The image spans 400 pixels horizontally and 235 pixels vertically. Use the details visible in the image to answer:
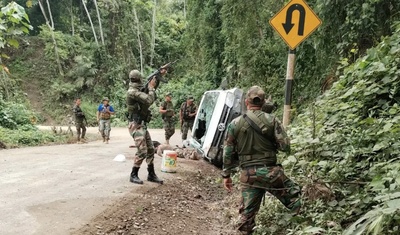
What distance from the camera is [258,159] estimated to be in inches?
168

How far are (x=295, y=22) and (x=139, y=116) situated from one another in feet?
9.89

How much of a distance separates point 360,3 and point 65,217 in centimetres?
641

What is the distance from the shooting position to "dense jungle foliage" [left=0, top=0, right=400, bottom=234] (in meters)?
4.15

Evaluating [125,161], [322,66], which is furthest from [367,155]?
[125,161]

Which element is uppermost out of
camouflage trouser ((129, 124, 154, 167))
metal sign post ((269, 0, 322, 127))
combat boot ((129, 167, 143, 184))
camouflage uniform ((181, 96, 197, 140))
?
metal sign post ((269, 0, 322, 127))

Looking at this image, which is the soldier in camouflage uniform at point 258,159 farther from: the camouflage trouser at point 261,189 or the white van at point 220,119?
the white van at point 220,119

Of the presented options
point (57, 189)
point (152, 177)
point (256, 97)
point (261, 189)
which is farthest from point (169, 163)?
point (256, 97)

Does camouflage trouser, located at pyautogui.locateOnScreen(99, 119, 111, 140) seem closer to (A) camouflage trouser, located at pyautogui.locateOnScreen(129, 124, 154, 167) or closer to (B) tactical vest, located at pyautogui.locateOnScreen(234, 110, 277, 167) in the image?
(A) camouflage trouser, located at pyautogui.locateOnScreen(129, 124, 154, 167)

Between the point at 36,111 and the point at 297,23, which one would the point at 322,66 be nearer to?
the point at 297,23

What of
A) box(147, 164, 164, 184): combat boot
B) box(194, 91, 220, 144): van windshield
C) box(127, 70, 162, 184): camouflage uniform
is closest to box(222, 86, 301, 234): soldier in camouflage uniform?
box(127, 70, 162, 184): camouflage uniform

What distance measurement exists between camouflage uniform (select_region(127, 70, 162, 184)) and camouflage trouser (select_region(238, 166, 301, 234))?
9.13 ft

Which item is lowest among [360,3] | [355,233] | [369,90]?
[355,233]

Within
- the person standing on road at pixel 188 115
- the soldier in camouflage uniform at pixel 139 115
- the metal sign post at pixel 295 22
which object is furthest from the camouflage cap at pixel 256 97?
the person standing on road at pixel 188 115

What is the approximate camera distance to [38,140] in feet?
49.5
